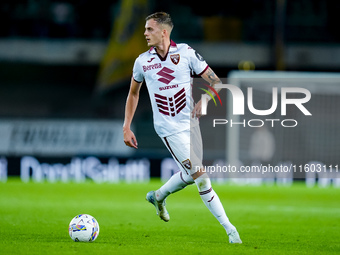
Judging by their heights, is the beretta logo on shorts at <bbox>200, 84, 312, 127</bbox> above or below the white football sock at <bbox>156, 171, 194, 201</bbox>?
below

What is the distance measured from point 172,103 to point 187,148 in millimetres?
→ 479

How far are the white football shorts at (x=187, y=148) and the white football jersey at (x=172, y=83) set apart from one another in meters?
0.06

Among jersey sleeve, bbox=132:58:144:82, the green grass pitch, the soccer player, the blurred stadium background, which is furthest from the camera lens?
the blurred stadium background

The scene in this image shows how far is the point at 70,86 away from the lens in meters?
25.8

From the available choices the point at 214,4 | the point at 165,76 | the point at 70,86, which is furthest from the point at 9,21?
the point at 165,76

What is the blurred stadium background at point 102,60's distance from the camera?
19422mm

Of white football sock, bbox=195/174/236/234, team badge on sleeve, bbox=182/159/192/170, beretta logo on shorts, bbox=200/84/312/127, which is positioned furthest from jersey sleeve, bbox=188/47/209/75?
beretta logo on shorts, bbox=200/84/312/127

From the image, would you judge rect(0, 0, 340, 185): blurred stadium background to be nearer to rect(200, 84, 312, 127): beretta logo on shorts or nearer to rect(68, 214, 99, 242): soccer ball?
rect(200, 84, 312, 127): beretta logo on shorts

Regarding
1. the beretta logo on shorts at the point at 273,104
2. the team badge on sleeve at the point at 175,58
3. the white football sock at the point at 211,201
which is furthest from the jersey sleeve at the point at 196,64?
the beretta logo on shorts at the point at 273,104

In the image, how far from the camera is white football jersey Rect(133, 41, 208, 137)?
672cm

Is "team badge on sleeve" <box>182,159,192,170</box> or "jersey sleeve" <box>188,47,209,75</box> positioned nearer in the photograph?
"team badge on sleeve" <box>182,159,192,170</box>


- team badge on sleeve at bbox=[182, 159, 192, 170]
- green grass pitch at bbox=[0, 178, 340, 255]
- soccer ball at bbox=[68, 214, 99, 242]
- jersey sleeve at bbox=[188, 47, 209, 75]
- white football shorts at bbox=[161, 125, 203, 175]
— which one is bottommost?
green grass pitch at bbox=[0, 178, 340, 255]

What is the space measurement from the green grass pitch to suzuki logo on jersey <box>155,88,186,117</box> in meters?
1.29

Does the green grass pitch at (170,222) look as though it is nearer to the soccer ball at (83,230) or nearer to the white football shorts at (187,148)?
the soccer ball at (83,230)
